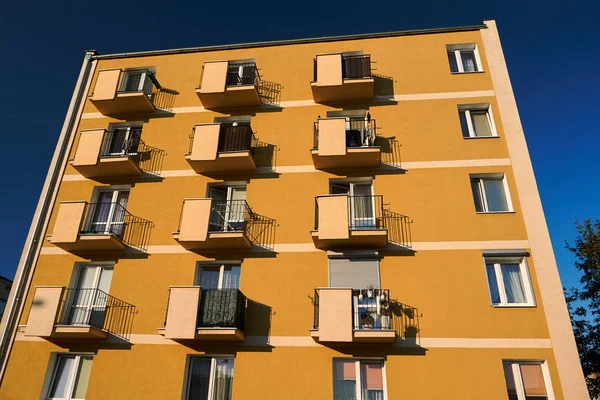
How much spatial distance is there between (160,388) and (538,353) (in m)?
10.2

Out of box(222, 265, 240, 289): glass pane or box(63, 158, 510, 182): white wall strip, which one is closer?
box(222, 265, 240, 289): glass pane

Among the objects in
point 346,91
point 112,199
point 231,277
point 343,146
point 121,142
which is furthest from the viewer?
point 121,142

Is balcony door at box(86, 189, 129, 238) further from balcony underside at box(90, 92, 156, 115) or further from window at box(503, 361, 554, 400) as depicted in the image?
window at box(503, 361, 554, 400)

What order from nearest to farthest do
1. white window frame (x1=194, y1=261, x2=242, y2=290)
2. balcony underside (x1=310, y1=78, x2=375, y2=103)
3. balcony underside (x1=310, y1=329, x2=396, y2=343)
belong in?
balcony underside (x1=310, y1=329, x2=396, y2=343)
white window frame (x1=194, y1=261, x2=242, y2=290)
balcony underside (x1=310, y1=78, x2=375, y2=103)

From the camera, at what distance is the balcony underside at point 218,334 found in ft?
39.0

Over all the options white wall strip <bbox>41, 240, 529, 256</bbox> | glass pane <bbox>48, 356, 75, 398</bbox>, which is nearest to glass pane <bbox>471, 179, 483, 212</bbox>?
white wall strip <bbox>41, 240, 529, 256</bbox>

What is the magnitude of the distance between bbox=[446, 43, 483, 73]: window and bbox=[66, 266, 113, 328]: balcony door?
47.9 ft

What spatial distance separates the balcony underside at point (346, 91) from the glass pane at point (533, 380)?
10.0 meters

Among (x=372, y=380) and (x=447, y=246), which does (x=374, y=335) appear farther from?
(x=447, y=246)

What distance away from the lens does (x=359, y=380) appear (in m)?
11.6

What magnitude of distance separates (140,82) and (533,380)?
17.2 metres

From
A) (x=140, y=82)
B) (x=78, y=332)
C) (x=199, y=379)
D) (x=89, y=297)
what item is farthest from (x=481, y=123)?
(x=78, y=332)

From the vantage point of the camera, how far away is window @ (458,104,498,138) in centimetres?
1527

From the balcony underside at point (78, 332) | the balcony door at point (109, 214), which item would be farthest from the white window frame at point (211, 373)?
the balcony door at point (109, 214)
